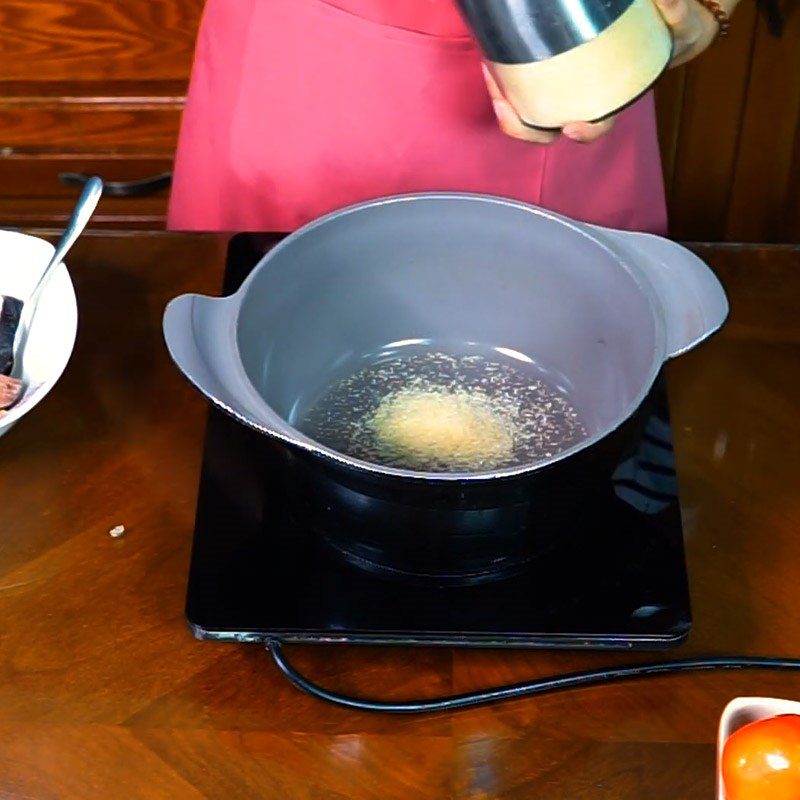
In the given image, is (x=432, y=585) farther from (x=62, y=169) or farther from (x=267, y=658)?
(x=62, y=169)

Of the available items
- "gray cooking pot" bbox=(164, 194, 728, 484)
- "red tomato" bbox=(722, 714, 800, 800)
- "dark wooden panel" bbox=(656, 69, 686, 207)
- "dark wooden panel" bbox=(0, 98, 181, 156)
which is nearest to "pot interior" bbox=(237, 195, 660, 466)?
"gray cooking pot" bbox=(164, 194, 728, 484)

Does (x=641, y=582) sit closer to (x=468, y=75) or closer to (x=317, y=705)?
(x=317, y=705)

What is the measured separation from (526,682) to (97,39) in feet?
3.70

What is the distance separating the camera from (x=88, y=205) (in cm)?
75

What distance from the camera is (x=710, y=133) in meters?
1.47

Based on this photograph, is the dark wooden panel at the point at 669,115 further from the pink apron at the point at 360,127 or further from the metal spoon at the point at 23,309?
the metal spoon at the point at 23,309

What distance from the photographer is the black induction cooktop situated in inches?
23.2

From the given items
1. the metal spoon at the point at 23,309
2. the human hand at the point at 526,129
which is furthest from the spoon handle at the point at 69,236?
the human hand at the point at 526,129

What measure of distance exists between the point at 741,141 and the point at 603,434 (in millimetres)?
1047

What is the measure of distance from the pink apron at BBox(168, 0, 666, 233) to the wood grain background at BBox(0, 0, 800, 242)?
0.55 m

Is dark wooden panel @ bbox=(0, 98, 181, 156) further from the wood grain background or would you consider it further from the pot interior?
the pot interior

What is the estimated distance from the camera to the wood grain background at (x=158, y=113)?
140 centimetres

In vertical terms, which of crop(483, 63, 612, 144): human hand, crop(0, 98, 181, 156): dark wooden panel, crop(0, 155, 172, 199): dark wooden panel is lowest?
crop(0, 155, 172, 199): dark wooden panel

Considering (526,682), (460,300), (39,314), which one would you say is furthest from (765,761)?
(39,314)
